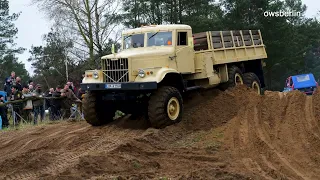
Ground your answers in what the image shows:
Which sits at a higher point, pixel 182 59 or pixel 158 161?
pixel 182 59

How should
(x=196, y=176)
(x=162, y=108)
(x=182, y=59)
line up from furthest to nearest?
(x=182, y=59), (x=162, y=108), (x=196, y=176)

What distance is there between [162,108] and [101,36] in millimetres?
21068

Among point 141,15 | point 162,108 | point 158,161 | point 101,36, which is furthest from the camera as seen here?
point 141,15

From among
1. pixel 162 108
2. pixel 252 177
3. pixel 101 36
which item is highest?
pixel 101 36

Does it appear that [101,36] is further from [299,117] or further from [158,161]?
[158,161]

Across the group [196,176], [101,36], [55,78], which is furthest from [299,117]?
[55,78]

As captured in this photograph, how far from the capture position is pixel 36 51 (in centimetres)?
4759

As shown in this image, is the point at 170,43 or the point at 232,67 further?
the point at 232,67

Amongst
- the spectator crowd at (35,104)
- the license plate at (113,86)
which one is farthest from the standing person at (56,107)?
the license plate at (113,86)

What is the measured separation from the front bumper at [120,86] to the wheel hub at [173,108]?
0.78 m

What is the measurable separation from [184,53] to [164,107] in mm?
2074

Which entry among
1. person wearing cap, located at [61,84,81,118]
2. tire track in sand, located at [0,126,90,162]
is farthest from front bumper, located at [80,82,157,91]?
person wearing cap, located at [61,84,81,118]

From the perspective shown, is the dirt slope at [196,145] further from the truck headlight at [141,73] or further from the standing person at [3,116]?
the standing person at [3,116]

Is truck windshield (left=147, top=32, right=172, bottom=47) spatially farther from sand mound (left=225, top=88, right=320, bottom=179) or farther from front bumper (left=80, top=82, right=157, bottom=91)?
sand mound (left=225, top=88, right=320, bottom=179)
